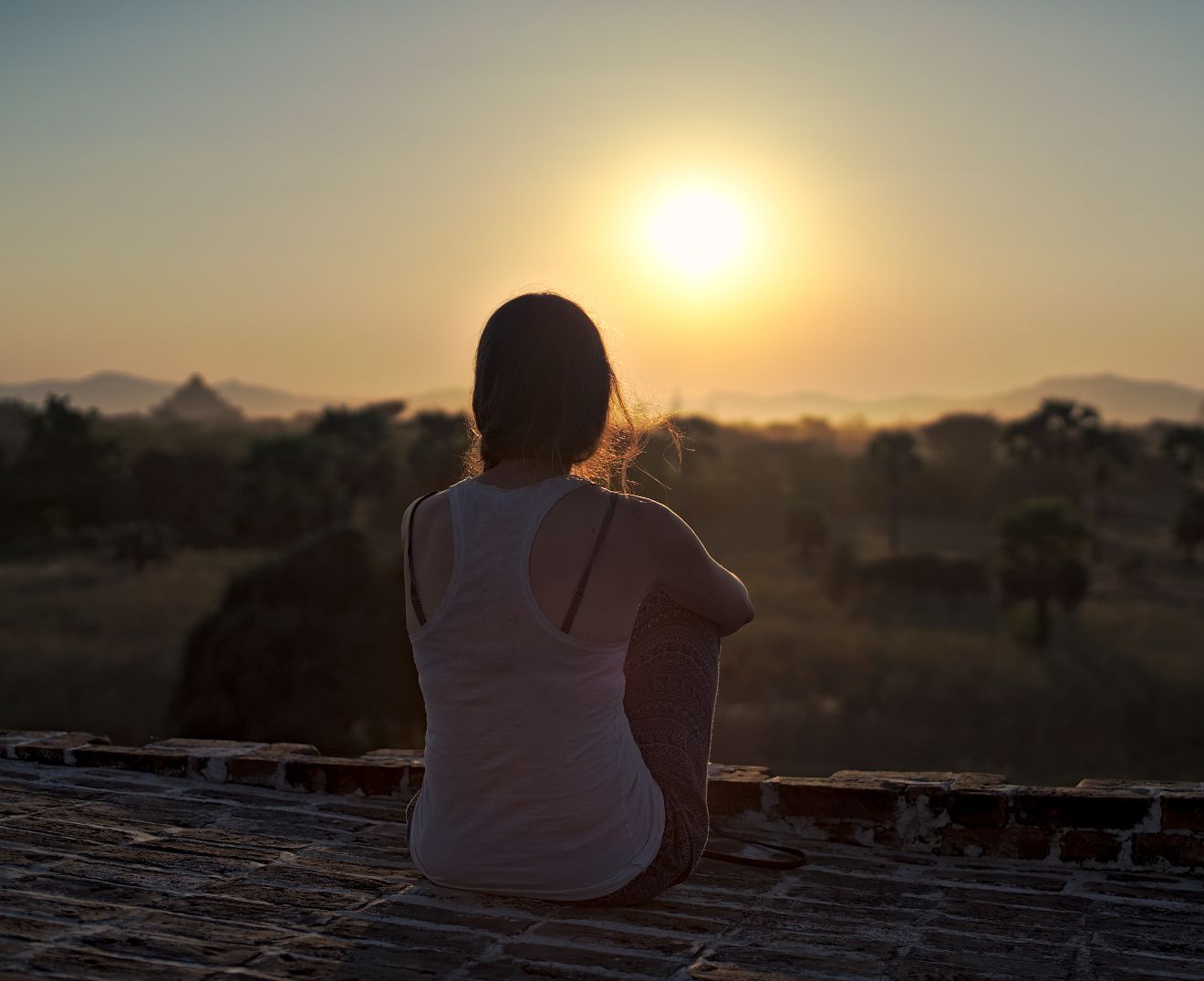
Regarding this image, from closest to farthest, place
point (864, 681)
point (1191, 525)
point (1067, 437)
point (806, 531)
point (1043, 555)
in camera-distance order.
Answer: point (864, 681) < point (1043, 555) < point (1191, 525) < point (806, 531) < point (1067, 437)

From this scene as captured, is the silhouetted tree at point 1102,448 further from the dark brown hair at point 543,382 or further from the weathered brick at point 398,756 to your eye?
the dark brown hair at point 543,382

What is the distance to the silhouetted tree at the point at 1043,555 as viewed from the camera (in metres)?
33.9

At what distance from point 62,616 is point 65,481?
68.4 ft

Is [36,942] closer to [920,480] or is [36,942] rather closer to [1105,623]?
[1105,623]

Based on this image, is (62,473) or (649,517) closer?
(649,517)

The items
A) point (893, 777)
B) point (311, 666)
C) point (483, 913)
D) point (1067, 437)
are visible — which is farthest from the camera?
point (1067, 437)

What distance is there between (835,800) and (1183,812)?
0.98 metres

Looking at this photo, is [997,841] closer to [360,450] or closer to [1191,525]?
[1191,525]

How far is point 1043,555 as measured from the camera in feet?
112

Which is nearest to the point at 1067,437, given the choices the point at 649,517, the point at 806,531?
the point at 806,531

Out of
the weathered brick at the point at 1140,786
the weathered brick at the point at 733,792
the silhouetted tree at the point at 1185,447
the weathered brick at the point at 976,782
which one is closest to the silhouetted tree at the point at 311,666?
the weathered brick at the point at 733,792

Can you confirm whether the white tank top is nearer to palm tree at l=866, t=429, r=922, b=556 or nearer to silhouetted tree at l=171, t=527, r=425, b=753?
silhouetted tree at l=171, t=527, r=425, b=753

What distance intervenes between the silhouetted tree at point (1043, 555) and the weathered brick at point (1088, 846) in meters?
32.0

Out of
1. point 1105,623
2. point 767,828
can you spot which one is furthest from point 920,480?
point 767,828
